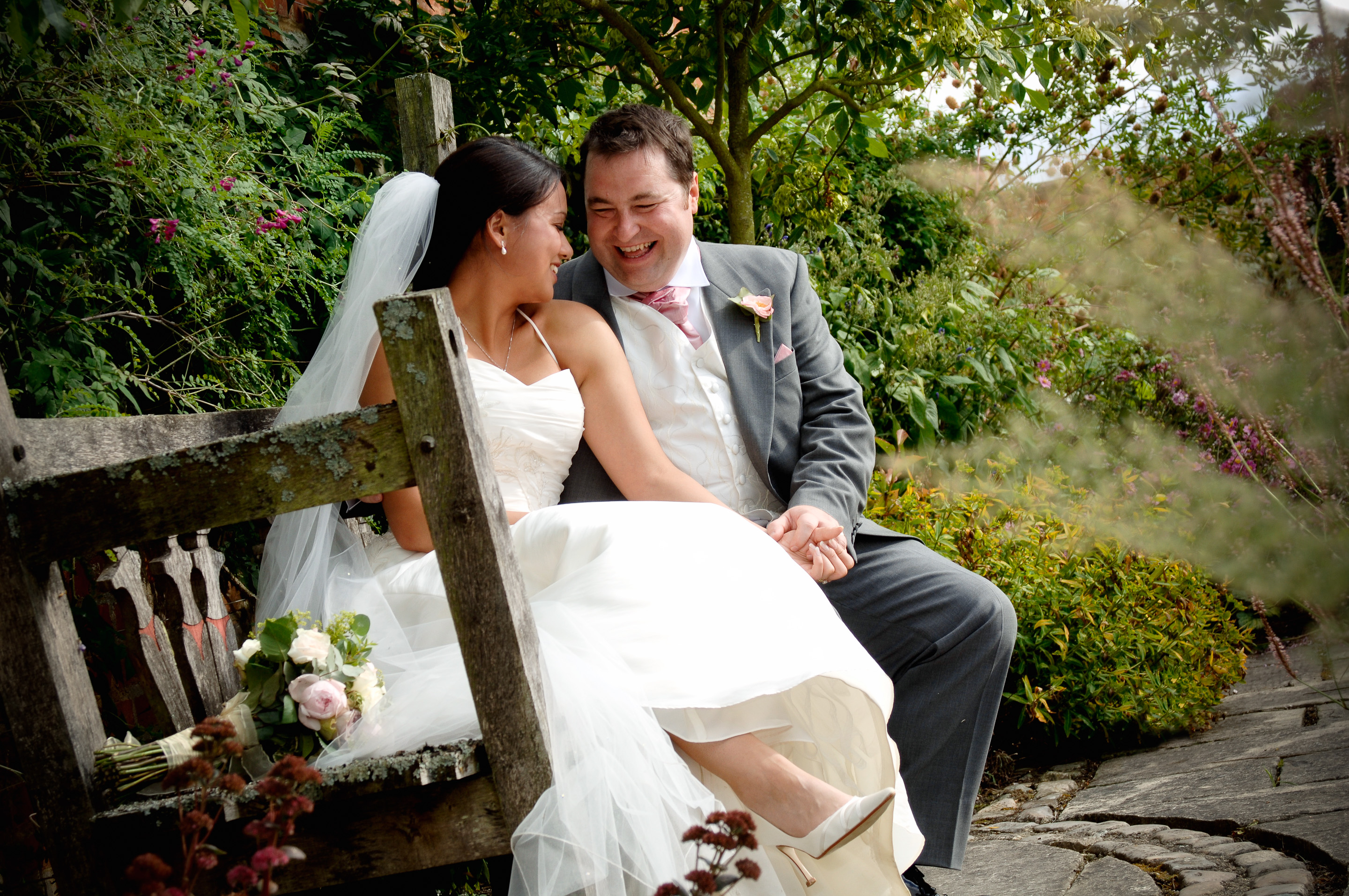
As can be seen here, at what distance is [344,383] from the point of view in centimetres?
220

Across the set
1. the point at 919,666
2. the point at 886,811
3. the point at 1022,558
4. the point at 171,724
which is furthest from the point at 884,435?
the point at 171,724

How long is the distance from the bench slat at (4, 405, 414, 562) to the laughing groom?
1.17 m

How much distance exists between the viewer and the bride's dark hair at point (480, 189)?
243 centimetres

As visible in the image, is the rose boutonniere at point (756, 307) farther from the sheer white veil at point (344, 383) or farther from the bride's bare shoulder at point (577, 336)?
the sheer white veil at point (344, 383)

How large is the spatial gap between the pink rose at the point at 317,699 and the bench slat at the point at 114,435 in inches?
17.1

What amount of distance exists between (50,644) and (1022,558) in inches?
112

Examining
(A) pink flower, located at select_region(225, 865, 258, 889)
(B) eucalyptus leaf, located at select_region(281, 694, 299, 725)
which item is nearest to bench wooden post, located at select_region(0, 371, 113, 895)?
(B) eucalyptus leaf, located at select_region(281, 694, 299, 725)

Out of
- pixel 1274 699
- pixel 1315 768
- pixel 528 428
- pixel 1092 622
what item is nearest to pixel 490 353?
pixel 528 428

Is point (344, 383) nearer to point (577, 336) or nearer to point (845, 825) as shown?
point (577, 336)

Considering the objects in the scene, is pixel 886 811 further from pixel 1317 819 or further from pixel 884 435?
pixel 884 435

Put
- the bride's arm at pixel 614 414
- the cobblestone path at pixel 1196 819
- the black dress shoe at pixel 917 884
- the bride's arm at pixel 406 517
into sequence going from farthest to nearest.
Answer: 1. the bride's arm at pixel 614 414
2. the bride's arm at pixel 406 517
3. the black dress shoe at pixel 917 884
4. the cobblestone path at pixel 1196 819

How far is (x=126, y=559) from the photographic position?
5.60 feet

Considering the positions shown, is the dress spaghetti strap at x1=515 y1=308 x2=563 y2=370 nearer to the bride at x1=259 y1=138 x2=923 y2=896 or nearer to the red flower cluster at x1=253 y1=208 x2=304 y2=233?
the bride at x1=259 y1=138 x2=923 y2=896

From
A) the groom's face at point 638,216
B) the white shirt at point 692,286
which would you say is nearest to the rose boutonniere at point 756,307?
the white shirt at point 692,286
